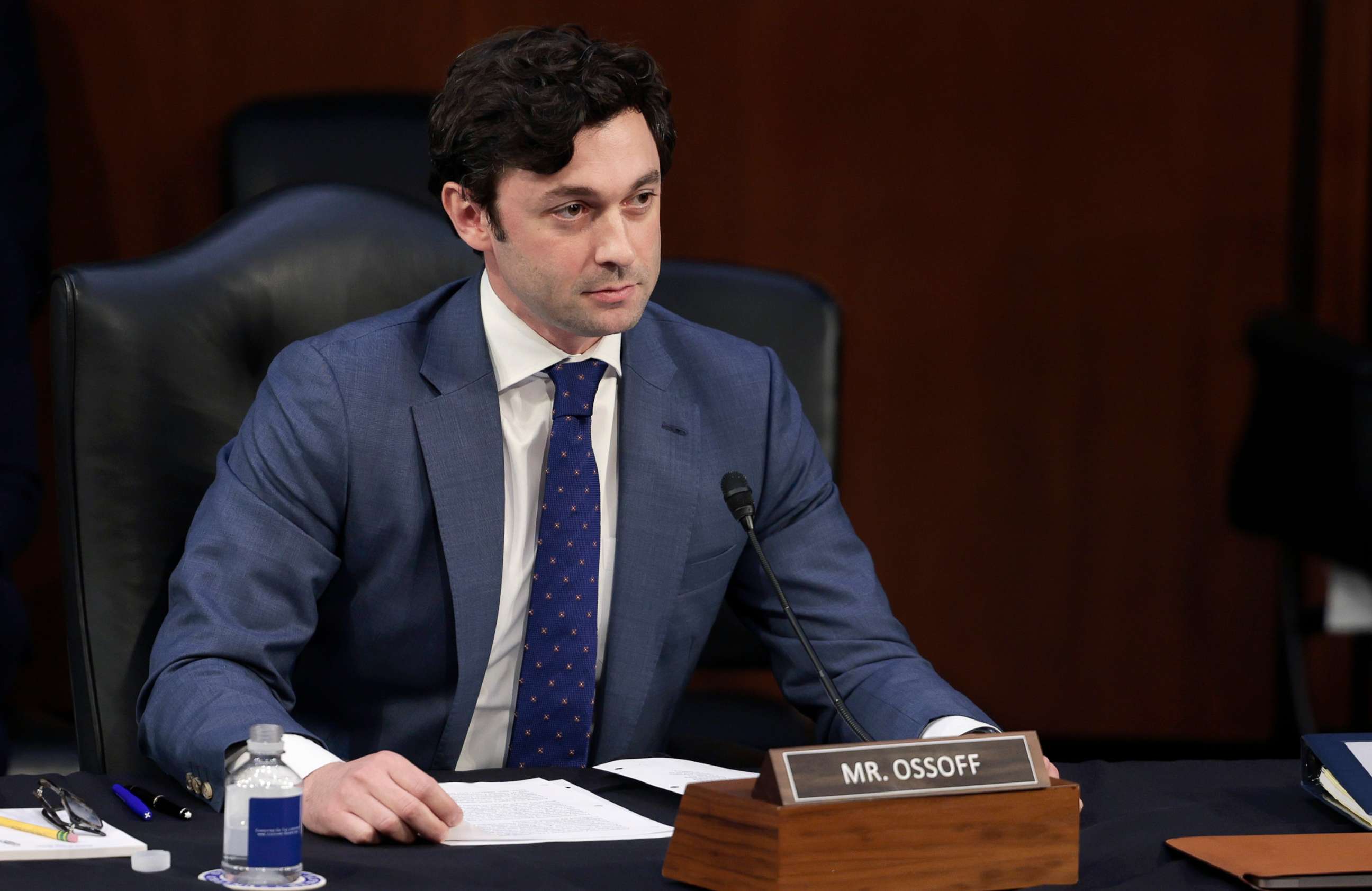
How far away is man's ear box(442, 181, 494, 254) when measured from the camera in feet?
5.69

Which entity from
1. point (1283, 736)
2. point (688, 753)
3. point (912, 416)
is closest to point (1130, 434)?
point (912, 416)

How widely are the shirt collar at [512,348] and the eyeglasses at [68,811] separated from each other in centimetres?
61

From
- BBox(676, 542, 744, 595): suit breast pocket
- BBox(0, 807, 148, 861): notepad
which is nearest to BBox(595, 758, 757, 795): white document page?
BBox(676, 542, 744, 595): suit breast pocket

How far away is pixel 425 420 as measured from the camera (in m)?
1.63

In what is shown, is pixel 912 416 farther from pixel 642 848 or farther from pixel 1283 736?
pixel 642 848

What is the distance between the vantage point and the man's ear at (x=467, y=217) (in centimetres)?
173

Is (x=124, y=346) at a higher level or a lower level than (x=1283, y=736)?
higher

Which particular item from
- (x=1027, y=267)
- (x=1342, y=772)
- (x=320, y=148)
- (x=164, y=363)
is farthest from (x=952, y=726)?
(x=1027, y=267)

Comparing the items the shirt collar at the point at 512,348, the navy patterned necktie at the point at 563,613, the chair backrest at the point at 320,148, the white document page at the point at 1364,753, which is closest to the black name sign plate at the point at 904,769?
the white document page at the point at 1364,753

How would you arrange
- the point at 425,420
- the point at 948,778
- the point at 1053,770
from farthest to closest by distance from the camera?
the point at 425,420, the point at 1053,770, the point at 948,778

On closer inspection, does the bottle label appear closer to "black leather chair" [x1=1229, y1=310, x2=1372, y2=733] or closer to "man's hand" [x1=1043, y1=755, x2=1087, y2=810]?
"man's hand" [x1=1043, y1=755, x2=1087, y2=810]

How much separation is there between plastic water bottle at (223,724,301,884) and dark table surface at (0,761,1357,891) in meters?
0.03

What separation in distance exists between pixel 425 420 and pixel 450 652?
229 millimetres

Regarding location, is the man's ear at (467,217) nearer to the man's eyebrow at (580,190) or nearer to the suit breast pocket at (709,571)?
the man's eyebrow at (580,190)
